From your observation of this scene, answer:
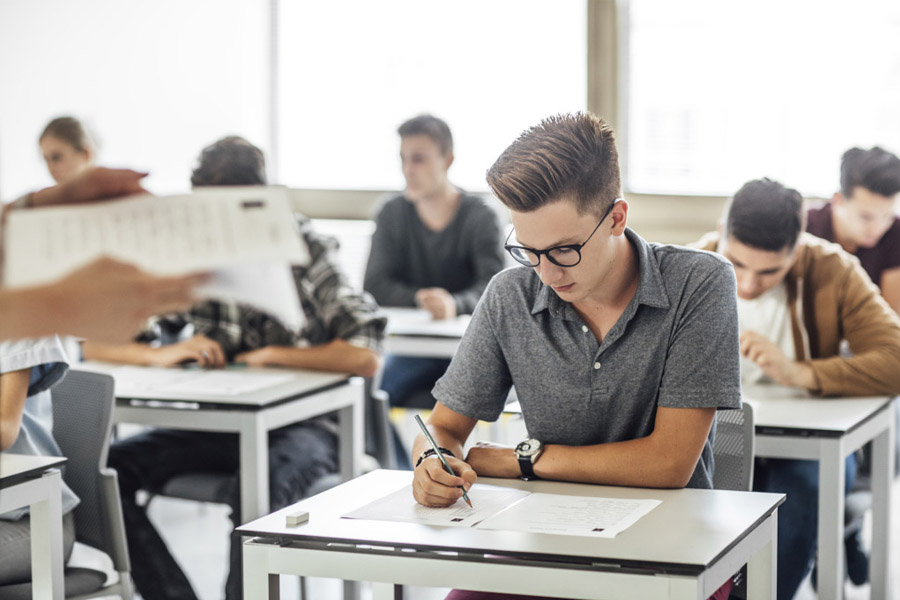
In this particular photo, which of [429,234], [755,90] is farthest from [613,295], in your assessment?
[755,90]

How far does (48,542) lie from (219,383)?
821 millimetres

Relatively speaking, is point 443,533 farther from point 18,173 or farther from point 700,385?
point 18,173

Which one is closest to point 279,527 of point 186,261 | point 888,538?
point 186,261

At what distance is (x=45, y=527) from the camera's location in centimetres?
194

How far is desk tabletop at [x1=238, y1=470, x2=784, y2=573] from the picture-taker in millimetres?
1379

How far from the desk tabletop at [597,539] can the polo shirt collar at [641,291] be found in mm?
309

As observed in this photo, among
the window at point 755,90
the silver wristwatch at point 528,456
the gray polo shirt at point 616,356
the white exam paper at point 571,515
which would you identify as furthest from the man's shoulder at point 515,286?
the window at point 755,90

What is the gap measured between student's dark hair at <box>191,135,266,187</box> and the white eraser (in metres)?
1.33

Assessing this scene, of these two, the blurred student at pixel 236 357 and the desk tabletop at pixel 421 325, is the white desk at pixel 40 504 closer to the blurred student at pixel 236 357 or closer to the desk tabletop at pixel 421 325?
the blurred student at pixel 236 357

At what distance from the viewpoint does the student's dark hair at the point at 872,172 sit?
336 centimetres

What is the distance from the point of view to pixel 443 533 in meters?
1.49

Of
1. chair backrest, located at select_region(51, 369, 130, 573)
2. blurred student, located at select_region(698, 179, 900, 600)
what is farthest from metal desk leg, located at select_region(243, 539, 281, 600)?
blurred student, located at select_region(698, 179, 900, 600)

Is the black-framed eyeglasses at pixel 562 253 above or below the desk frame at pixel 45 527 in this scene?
above

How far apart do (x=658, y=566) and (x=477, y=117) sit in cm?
391
